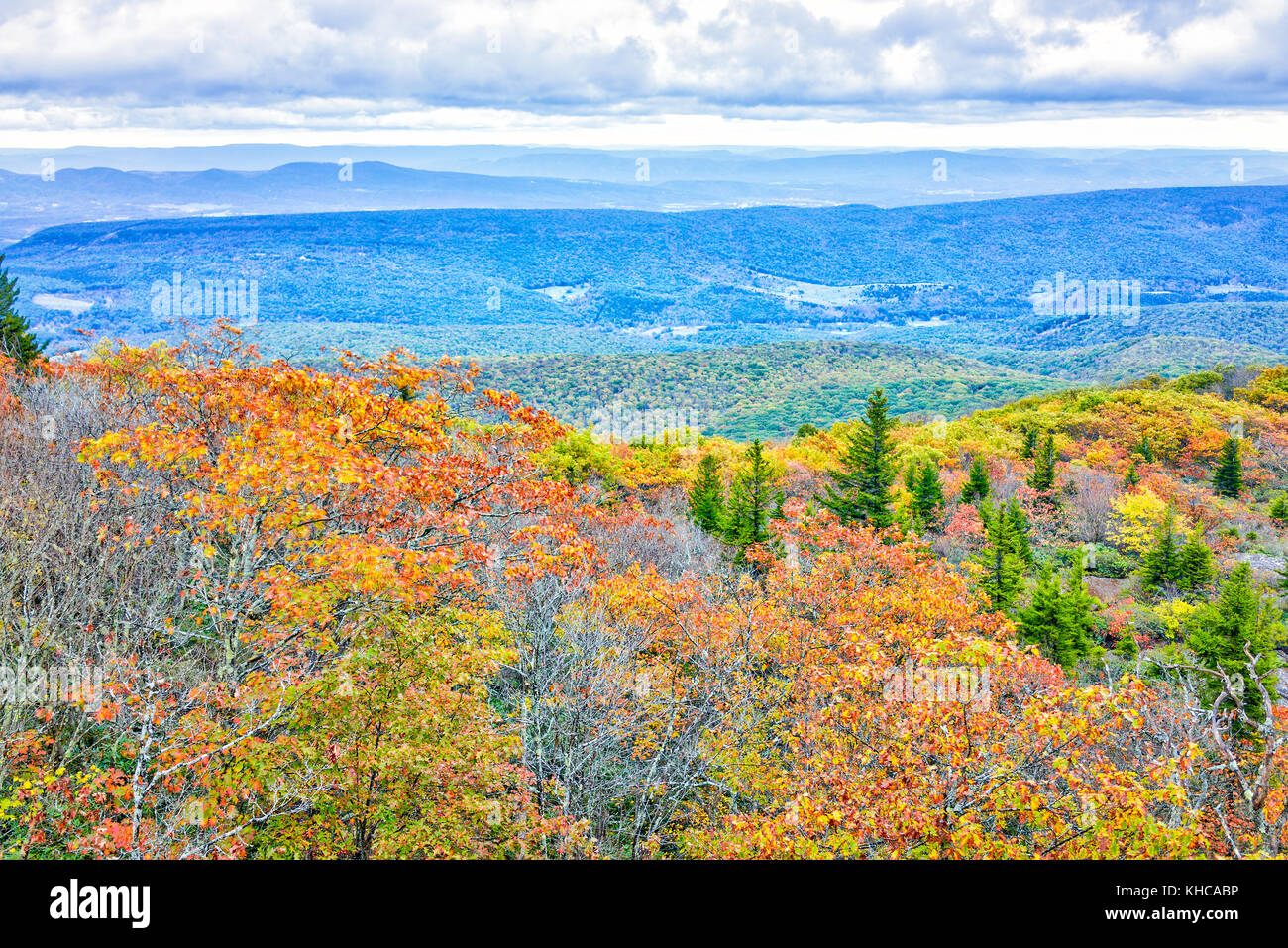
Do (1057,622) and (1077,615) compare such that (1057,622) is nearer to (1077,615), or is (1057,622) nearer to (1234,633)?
(1077,615)

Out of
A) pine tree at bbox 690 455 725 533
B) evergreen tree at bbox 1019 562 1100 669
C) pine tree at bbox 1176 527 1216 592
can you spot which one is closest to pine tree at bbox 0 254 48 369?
pine tree at bbox 690 455 725 533

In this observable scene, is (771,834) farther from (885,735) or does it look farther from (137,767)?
(137,767)

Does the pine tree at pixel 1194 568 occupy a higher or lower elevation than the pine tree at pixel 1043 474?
lower

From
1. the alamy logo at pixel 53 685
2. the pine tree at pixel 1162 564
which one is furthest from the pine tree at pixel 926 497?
the alamy logo at pixel 53 685

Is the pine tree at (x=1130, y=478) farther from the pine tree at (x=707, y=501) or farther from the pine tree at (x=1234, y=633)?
the pine tree at (x=707, y=501)

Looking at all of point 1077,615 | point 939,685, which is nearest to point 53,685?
point 939,685

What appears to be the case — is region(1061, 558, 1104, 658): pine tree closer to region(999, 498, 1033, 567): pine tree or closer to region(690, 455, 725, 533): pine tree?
region(999, 498, 1033, 567): pine tree
